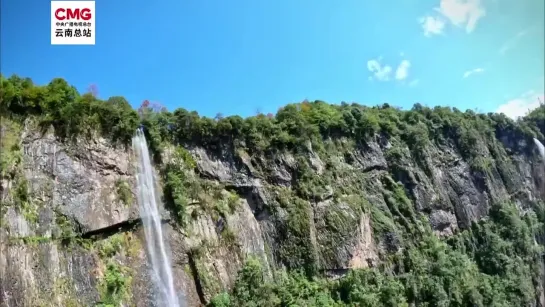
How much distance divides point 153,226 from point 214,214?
2.62m

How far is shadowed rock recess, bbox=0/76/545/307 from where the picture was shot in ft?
43.1

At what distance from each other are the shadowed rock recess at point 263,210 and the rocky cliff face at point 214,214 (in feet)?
0.16

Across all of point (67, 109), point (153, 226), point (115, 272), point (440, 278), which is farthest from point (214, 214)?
point (440, 278)

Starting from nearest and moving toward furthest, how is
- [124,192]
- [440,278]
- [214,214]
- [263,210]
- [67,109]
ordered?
[67,109] → [124,192] → [214,214] → [263,210] → [440,278]

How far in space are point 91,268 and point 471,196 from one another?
2334 cm

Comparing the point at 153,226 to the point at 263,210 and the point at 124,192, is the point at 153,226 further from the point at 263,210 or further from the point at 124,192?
the point at 263,210

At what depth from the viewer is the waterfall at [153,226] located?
14305 mm

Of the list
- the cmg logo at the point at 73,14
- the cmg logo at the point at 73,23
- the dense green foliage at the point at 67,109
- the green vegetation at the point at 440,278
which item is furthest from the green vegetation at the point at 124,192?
the cmg logo at the point at 73,14

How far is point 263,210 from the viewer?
60.2 feet

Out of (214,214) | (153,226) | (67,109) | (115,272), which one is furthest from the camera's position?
(214,214)

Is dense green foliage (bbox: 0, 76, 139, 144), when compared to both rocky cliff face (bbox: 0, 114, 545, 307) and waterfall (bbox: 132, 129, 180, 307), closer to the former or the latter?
rocky cliff face (bbox: 0, 114, 545, 307)

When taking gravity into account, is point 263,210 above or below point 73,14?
below

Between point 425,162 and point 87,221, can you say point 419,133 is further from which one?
point 87,221

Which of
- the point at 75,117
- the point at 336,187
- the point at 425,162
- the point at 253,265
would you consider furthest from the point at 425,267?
the point at 75,117
